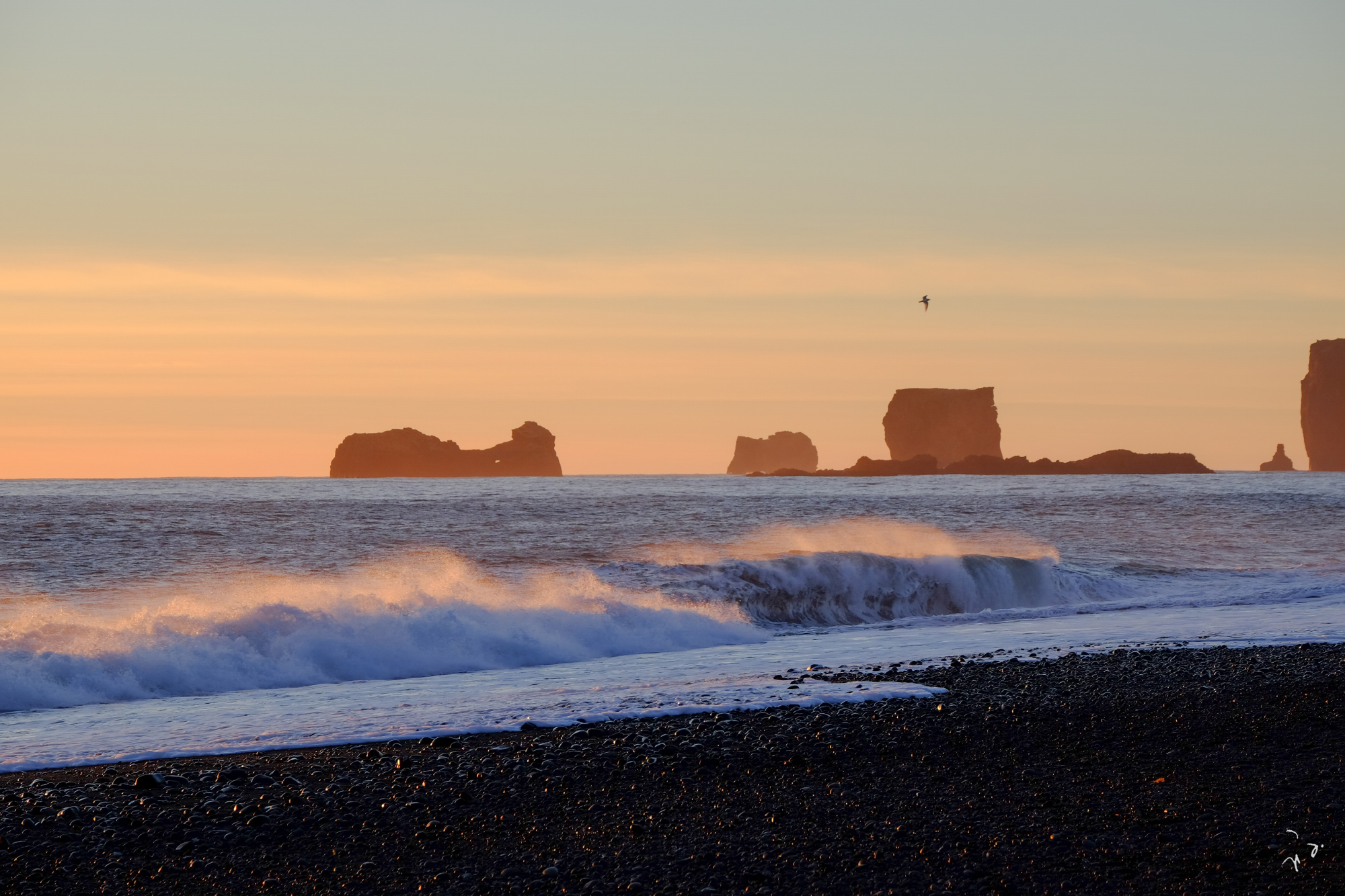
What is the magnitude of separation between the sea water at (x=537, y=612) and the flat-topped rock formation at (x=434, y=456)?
128 m

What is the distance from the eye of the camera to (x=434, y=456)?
567ft

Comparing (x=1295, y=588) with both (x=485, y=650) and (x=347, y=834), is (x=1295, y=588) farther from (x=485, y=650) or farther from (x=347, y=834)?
(x=347, y=834)

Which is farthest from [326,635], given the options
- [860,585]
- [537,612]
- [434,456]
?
[434,456]

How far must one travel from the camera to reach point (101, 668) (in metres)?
13.1

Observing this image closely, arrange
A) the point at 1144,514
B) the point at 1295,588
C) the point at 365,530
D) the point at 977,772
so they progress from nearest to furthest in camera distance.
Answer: the point at 977,772
the point at 1295,588
the point at 365,530
the point at 1144,514

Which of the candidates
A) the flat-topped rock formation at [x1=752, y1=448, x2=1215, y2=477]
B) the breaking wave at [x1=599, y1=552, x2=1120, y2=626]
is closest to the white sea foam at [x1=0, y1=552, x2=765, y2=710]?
the breaking wave at [x1=599, y1=552, x2=1120, y2=626]

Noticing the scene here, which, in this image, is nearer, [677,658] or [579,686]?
[579,686]

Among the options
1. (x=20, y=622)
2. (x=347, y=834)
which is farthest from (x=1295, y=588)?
(x=20, y=622)

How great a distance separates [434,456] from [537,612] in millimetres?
158725

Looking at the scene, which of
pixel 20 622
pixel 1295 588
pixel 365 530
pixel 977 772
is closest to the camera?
pixel 977 772

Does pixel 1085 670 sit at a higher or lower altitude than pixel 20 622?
lower

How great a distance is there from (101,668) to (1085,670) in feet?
38.5
